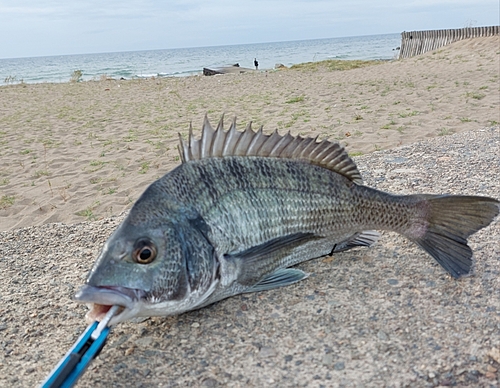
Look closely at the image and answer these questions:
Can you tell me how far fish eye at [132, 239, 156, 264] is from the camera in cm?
198

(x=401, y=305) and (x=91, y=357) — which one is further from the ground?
(x=91, y=357)

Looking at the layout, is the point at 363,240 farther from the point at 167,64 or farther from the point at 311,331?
the point at 167,64

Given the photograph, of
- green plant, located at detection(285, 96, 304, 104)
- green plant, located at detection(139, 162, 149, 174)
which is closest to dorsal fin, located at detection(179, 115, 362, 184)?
green plant, located at detection(139, 162, 149, 174)

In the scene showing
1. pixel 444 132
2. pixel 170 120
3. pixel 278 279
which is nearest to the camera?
pixel 278 279

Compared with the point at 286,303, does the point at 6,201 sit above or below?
below

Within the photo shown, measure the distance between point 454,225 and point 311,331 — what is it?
34.4 inches

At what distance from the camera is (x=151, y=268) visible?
6.46ft

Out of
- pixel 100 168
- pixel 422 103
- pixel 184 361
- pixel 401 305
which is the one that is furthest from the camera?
pixel 422 103

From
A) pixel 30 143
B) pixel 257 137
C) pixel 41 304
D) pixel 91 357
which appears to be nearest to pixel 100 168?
pixel 30 143

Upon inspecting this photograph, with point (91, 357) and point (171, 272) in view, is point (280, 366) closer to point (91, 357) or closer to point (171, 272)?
point (171, 272)

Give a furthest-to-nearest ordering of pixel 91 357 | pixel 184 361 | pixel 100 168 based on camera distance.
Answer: pixel 100 168
pixel 184 361
pixel 91 357

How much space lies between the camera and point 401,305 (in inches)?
95.1

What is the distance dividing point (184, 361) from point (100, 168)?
209 inches

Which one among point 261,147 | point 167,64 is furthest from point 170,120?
point 167,64
